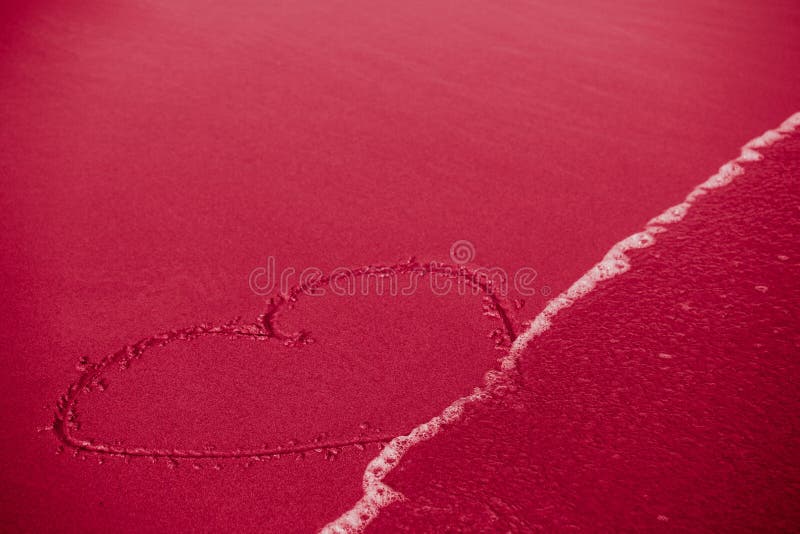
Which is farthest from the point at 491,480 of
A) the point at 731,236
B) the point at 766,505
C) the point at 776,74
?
the point at 776,74

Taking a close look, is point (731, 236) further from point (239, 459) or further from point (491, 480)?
point (239, 459)

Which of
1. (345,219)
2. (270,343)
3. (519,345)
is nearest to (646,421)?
(519,345)

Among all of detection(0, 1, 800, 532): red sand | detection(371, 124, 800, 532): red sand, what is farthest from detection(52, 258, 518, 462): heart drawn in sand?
detection(371, 124, 800, 532): red sand

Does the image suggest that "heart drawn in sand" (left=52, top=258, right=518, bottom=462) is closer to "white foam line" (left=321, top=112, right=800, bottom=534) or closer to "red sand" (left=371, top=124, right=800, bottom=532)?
"white foam line" (left=321, top=112, right=800, bottom=534)

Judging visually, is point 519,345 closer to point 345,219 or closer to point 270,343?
point 270,343

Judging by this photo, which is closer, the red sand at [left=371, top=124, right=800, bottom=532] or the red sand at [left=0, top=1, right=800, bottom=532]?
the red sand at [left=371, top=124, right=800, bottom=532]
